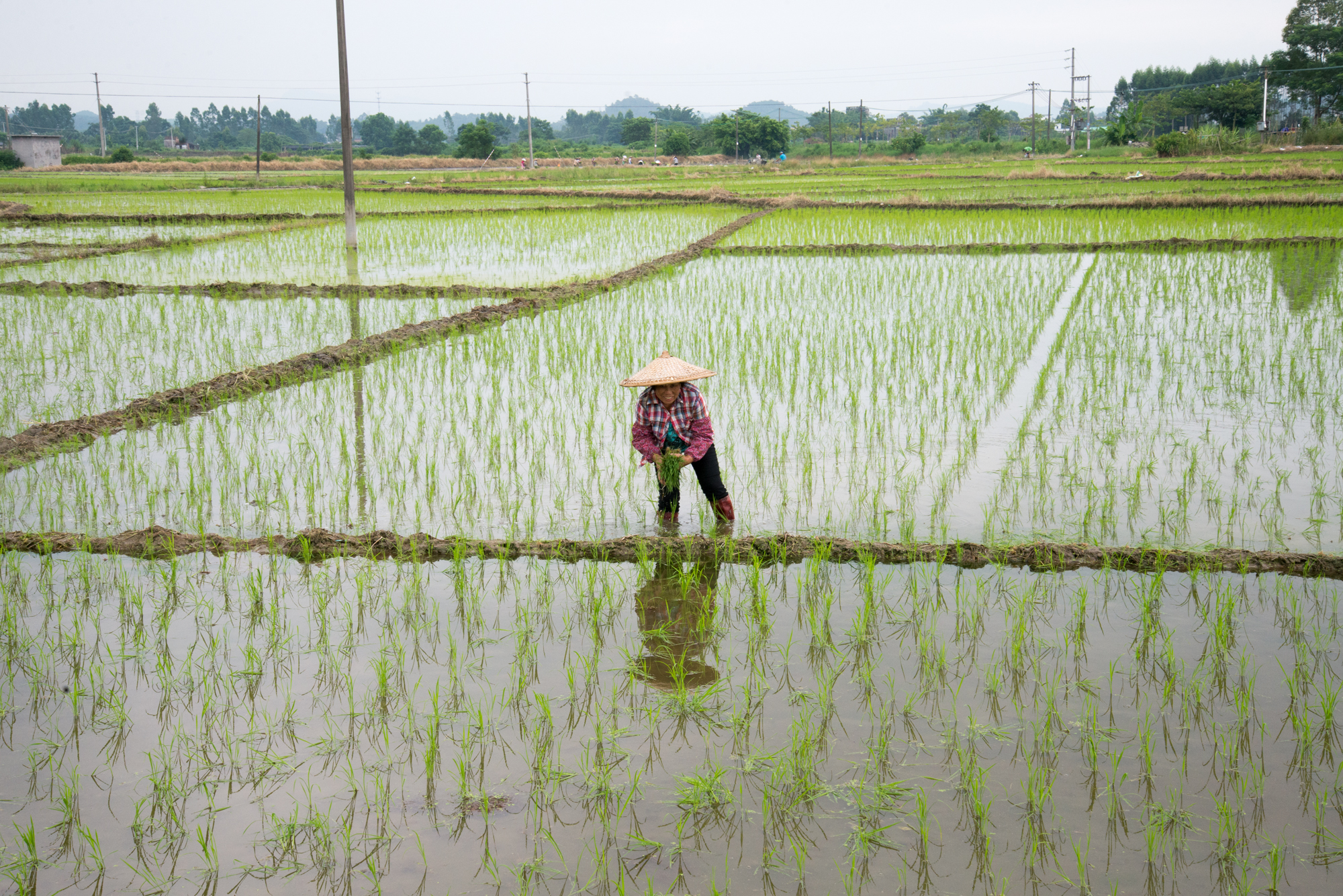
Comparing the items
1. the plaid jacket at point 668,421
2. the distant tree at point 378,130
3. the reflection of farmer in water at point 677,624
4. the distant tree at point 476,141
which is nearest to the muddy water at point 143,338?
the plaid jacket at point 668,421

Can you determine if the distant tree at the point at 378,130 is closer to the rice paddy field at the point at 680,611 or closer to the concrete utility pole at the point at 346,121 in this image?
the concrete utility pole at the point at 346,121

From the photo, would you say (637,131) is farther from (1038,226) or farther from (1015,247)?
(1015,247)

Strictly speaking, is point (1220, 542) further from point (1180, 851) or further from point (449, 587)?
point (449, 587)

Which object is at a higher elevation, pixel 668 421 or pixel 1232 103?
pixel 1232 103

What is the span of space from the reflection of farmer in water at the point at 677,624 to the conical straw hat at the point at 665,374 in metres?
0.66

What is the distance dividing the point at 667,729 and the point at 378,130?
70530 millimetres

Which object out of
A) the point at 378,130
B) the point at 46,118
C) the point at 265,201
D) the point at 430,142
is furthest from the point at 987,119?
the point at 46,118

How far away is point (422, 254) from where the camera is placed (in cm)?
1274

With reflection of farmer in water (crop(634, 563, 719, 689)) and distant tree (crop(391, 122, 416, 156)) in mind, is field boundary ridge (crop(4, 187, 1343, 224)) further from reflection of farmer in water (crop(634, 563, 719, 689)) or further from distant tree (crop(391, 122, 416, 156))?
distant tree (crop(391, 122, 416, 156))

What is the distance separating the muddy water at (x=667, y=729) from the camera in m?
2.06

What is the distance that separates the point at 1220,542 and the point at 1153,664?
3.65 feet

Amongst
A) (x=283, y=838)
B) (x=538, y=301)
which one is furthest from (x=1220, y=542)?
(x=538, y=301)

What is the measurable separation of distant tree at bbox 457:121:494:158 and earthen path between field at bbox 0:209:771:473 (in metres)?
35.8

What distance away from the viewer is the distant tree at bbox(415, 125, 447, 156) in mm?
54906
